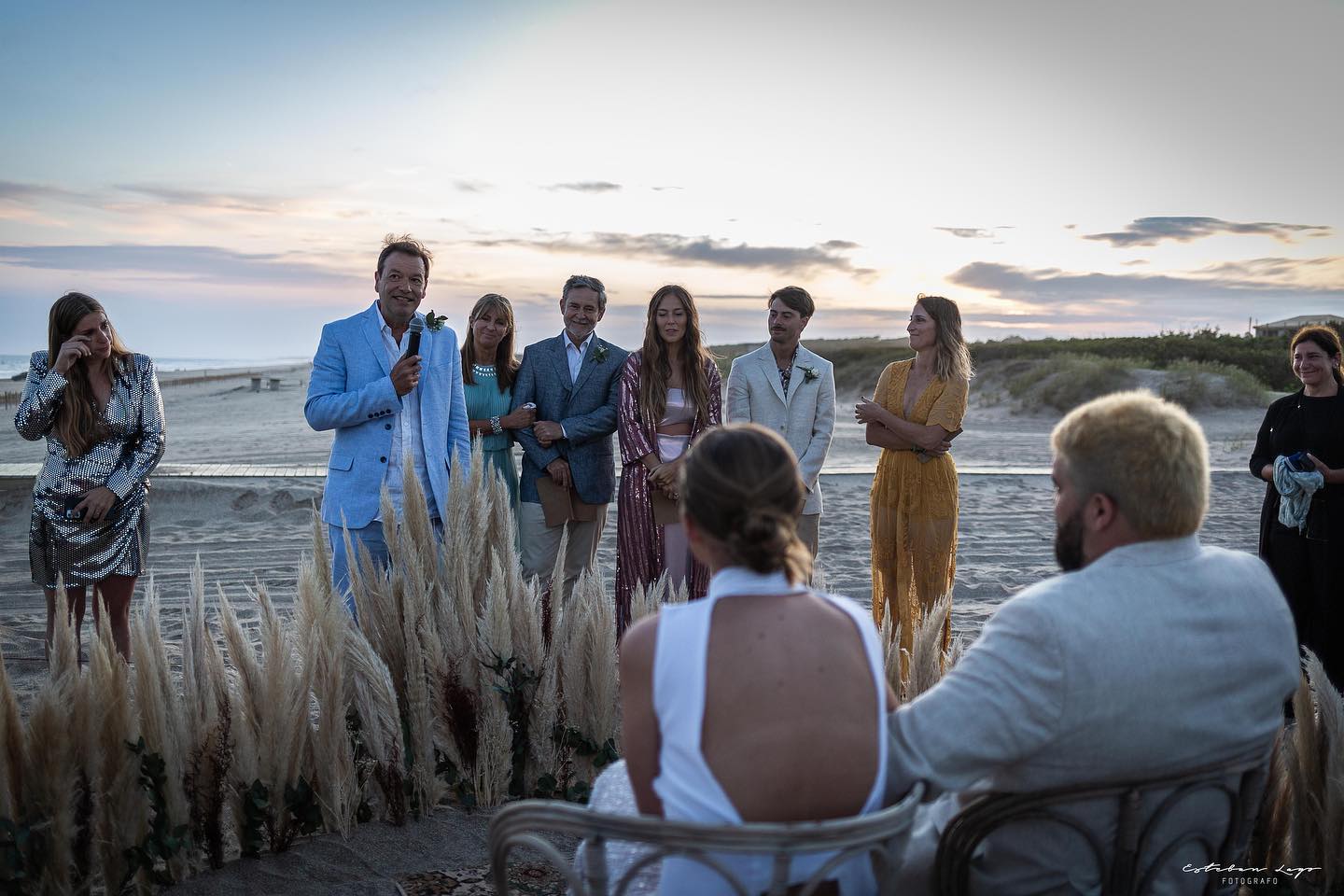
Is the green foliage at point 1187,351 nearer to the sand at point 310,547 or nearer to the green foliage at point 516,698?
the sand at point 310,547

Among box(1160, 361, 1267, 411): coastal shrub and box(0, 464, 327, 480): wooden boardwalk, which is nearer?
box(0, 464, 327, 480): wooden boardwalk

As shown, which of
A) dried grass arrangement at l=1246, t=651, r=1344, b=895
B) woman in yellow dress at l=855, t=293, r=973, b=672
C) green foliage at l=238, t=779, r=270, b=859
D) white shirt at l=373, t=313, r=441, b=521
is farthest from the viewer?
woman in yellow dress at l=855, t=293, r=973, b=672

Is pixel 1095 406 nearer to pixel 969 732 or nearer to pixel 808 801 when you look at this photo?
pixel 969 732

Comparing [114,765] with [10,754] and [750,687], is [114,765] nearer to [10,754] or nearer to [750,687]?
[10,754]

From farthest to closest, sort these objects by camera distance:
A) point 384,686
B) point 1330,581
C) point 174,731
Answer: point 1330,581, point 384,686, point 174,731

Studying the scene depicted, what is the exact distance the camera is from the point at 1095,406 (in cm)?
173

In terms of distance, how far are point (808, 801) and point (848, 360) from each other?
4171 centimetres

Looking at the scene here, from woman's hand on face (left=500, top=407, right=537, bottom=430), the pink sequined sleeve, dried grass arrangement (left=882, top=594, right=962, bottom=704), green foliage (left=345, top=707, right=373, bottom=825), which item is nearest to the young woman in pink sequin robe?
the pink sequined sleeve

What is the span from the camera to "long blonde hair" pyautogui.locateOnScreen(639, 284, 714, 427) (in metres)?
4.77

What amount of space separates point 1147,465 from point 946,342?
3.42 meters

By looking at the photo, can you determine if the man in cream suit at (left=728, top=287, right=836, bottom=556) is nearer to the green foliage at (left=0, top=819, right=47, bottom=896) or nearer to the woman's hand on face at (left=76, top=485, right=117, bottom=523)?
the woman's hand on face at (left=76, top=485, right=117, bottom=523)

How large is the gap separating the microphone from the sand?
1495 mm

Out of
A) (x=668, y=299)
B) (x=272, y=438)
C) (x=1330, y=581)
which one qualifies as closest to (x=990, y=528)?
(x=1330, y=581)

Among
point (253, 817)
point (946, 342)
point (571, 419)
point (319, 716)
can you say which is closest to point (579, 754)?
point (319, 716)
